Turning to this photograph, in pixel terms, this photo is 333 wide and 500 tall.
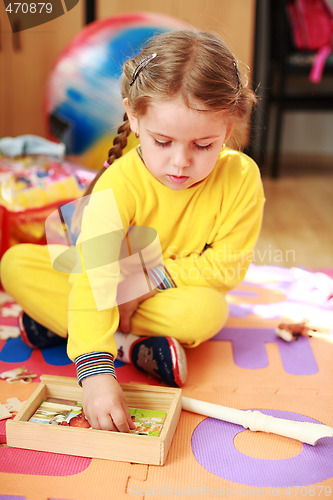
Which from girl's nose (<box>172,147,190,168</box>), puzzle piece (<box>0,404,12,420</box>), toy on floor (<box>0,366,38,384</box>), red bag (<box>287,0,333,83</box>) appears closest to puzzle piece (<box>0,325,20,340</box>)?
toy on floor (<box>0,366,38,384</box>)

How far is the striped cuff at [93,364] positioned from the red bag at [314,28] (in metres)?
2.00

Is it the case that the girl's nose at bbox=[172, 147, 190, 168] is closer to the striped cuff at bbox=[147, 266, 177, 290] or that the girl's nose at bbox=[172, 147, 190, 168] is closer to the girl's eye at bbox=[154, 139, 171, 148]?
the girl's eye at bbox=[154, 139, 171, 148]

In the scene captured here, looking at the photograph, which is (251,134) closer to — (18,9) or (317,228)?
(18,9)

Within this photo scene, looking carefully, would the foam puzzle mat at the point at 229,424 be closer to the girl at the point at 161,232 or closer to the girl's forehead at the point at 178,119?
the girl at the point at 161,232

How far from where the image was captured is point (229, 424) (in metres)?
0.77

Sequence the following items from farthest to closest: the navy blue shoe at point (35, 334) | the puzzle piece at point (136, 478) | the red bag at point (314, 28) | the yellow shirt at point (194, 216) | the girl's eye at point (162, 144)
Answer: the red bag at point (314, 28) → the navy blue shoe at point (35, 334) → the yellow shirt at point (194, 216) → the girl's eye at point (162, 144) → the puzzle piece at point (136, 478)

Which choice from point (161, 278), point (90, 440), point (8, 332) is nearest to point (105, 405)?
point (90, 440)

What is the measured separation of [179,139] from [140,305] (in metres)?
0.31

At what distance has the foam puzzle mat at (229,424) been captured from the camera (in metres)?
0.65

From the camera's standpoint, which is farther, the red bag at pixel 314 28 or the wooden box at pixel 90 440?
the red bag at pixel 314 28

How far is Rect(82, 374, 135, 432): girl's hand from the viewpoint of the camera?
2.29ft

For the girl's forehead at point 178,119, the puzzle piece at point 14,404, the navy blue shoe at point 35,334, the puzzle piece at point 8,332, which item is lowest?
the puzzle piece at point 8,332

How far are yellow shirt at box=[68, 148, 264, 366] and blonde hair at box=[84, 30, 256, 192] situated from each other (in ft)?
0.37

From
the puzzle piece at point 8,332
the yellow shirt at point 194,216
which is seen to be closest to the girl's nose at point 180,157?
the yellow shirt at point 194,216
